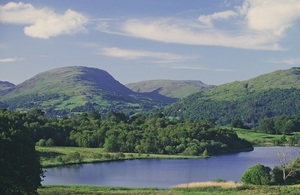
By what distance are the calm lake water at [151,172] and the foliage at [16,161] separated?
32.6 meters

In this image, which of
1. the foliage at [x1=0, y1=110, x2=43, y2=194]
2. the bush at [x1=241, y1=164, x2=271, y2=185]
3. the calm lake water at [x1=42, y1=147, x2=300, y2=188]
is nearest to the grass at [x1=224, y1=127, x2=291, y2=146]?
the calm lake water at [x1=42, y1=147, x2=300, y2=188]

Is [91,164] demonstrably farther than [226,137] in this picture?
No

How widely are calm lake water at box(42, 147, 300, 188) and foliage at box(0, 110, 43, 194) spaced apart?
32.6 m

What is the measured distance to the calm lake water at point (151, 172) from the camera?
83312mm

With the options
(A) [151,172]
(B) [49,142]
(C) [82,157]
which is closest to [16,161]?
(A) [151,172]

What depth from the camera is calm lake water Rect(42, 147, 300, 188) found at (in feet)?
273

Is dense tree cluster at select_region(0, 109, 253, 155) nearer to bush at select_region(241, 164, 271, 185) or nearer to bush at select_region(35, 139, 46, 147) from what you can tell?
bush at select_region(35, 139, 46, 147)

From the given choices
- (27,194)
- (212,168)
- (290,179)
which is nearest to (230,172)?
(212,168)

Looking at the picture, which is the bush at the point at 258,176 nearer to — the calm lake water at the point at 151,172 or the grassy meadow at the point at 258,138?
the calm lake water at the point at 151,172

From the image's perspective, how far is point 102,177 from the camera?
8931cm

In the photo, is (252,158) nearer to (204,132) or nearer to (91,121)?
(204,132)

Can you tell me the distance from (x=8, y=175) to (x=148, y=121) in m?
135

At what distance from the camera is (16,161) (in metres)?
45.0

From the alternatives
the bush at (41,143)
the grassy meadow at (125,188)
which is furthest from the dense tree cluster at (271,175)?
the bush at (41,143)
